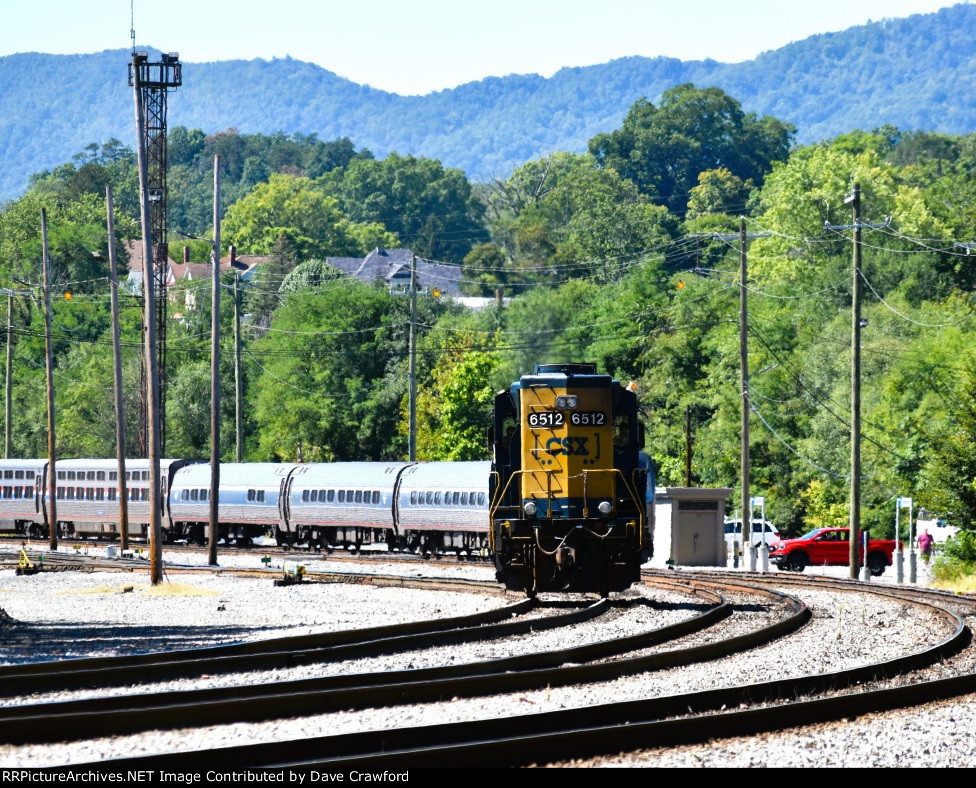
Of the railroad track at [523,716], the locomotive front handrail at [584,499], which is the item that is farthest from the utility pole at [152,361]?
the railroad track at [523,716]

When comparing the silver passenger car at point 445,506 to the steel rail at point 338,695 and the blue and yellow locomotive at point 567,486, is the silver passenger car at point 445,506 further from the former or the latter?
the steel rail at point 338,695

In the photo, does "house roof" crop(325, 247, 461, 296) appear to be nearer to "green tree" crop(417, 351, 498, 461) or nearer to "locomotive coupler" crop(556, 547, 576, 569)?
"green tree" crop(417, 351, 498, 461)

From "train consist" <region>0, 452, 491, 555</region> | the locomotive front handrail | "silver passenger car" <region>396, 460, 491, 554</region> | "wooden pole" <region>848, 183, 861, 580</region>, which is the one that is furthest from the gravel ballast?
"wooden pole" <region>848, 183, 861, 580</region>

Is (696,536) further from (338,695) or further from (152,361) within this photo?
(338,695)

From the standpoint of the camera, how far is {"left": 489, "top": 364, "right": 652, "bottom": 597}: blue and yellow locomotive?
78.1 feet

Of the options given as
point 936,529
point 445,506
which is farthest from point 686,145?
point 445,506

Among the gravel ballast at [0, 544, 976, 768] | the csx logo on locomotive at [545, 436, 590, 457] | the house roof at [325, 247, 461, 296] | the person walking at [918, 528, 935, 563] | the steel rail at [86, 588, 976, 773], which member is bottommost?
the person walking at [918, 528, 935, 563]

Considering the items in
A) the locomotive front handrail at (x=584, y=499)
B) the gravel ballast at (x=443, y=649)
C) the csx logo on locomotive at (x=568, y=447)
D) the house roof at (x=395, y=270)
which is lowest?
the gravel ballast at (x=443, y=649)

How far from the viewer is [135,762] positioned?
963 cm

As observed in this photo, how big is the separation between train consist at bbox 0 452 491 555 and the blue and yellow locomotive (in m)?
20.0

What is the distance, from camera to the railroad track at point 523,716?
10234 millimetres

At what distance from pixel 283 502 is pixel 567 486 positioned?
3247 cm

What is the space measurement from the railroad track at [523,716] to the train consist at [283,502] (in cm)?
2873

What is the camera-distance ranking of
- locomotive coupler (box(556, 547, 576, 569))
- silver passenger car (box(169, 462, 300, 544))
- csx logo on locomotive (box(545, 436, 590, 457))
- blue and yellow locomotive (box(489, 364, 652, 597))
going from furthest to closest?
silver passenger car (box(169, 462, 300, 544)) < csx logo on locomotive (box(545, 436, 590, 457)) < blue and yellow locomotive (box(489, 364, 652, 597)) < locomotive coupler (box(556, 547, 576, 569))
